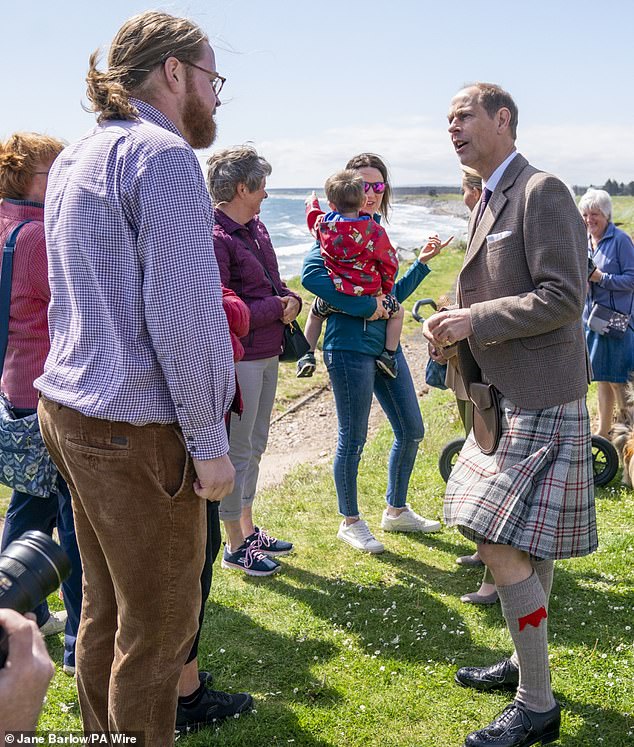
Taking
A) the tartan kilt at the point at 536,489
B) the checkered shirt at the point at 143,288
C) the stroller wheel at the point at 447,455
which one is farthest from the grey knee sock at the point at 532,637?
the stroller wheel at the point at 447,455

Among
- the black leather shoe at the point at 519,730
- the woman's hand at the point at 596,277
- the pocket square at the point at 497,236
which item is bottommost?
the black leather shoe at the point at 519,730

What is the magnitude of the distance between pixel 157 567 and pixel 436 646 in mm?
2117

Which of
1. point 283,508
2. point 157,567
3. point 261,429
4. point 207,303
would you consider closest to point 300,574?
point 261,429

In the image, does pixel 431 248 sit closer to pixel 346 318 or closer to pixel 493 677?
pixel 346 318

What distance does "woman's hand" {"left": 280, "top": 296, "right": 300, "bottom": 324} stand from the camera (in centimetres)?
468

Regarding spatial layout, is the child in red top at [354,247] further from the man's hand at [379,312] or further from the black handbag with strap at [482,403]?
the black handbag with strap at [482,403]

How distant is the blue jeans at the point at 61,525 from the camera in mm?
3717

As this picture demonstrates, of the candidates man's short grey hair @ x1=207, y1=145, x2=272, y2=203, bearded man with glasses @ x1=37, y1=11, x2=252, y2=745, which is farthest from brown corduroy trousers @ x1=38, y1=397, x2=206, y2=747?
man's short grey hair @ x1=207, y1=145, x2=272, y2=203

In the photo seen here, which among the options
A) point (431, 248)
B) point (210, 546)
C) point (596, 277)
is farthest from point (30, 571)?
point (596, 277)

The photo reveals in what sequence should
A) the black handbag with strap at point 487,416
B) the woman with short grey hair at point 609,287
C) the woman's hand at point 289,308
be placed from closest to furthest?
the black handbag with strap at point 487,416 < the woman's hand at point 289,308 < the woman with short grey hair at point 609,287

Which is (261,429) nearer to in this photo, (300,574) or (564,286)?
(300,574)

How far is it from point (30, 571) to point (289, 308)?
2.95 m

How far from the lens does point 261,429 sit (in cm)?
504

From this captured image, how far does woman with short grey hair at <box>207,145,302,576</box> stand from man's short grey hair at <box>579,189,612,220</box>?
351 cm
